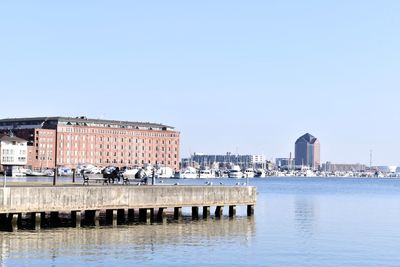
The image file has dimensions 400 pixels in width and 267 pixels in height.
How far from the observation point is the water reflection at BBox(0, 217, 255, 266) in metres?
50.7

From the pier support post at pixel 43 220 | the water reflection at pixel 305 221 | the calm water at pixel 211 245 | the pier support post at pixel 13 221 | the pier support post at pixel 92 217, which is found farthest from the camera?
the water reflection at pixel 305 221

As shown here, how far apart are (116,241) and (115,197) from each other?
11530 mm

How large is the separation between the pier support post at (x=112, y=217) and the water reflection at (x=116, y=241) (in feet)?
5.36

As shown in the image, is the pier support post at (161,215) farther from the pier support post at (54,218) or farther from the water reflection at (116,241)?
the pier support post at (54,218)

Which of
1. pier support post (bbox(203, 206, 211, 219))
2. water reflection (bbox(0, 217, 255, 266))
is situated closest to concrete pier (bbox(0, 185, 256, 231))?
pier support post (bbox(203, 206, 211, 219))

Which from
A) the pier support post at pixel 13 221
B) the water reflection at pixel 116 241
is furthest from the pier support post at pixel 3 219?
the water reflection at pixel 116 241

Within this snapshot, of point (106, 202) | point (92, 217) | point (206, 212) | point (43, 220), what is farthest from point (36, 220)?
point (206, 212)

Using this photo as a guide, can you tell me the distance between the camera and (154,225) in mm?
71562

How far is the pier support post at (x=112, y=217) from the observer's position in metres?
69.9

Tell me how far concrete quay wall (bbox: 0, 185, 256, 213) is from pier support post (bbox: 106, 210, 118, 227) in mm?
1060

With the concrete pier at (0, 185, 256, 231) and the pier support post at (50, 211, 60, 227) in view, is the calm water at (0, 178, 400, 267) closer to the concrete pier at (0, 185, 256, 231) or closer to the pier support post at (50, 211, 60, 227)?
the concrete pier at (0, 185, 256, 231)

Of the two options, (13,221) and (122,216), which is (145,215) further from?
(13,221)

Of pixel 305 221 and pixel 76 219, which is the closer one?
pixel 76 219

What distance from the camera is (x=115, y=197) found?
69562mm
